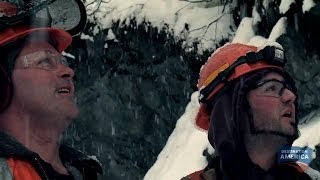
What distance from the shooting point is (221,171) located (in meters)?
3.14

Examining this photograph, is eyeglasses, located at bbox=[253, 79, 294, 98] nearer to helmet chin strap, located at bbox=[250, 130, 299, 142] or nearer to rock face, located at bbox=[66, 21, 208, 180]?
helmet chin strap, located at bbox=[250, 130, 299, 142]

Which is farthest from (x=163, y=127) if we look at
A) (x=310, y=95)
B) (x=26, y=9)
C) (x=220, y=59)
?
(x=26, y=9)

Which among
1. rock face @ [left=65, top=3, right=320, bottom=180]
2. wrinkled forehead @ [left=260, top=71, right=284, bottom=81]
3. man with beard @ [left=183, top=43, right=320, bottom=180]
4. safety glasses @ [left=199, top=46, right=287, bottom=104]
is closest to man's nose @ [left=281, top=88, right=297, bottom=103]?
man with beard @ [left=183, top=43, right=320, bottom=180]

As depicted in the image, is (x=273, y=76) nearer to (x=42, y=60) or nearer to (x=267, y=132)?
(x=267, y=132)

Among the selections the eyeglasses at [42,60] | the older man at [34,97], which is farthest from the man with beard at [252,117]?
the eyeglasses at [42,60]

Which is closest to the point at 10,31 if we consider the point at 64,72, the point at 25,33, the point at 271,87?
the point at 25,33

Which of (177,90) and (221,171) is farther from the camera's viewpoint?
(177,90)

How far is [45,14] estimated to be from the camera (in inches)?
107

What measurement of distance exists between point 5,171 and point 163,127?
27.1 ft

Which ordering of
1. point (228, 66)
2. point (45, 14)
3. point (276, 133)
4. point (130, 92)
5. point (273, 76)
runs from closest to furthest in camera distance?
point (45, 14), point (276, 133), point (273, 76), point (228, 66), point (130, 92)

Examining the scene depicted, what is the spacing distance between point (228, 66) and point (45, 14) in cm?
111

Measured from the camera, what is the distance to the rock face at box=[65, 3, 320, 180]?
33.3ft

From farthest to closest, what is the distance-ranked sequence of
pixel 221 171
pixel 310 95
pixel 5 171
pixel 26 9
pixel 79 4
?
pixel 310 95 < pixel 221 171 < pixel 79 4 < pixel 26 9 < pixel 5 171

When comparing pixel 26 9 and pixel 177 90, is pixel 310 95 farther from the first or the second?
pixel 26 9
